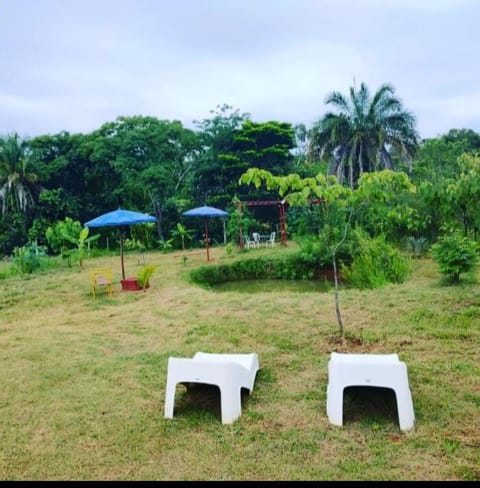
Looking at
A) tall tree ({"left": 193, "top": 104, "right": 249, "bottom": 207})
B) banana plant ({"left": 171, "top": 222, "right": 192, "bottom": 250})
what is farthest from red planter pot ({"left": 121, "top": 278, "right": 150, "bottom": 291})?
tall tree ({"left": 193, "top": 104, "right": 249, "bottom": 207})

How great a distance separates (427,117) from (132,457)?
23356 millimetres

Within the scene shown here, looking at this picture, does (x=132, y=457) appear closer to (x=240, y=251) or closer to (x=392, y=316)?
(x=392, y=316)

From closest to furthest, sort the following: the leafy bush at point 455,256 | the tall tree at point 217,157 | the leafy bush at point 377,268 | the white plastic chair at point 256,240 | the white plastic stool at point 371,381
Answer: the white plastic stool at point 371,381
the leafy bush at point 455,256
the leafy bush at point 377,268
the white plastic chair at point 256,240
the tall tree at point 217,157

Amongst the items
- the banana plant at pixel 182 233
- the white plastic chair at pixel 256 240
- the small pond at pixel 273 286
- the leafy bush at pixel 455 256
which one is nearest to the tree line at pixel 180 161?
the banana plant at pixel 182 233

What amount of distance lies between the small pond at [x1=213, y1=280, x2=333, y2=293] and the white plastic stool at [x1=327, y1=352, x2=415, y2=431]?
7297 millimetres

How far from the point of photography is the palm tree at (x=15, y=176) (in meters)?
21.1

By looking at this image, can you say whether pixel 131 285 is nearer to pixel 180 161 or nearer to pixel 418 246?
pixel 418 246

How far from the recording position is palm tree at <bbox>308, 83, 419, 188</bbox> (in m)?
20.9

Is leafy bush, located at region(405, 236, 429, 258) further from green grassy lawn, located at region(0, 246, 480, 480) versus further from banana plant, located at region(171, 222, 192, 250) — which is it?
banana plant, located at region(171, 222, 192, 250)

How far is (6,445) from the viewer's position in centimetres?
336

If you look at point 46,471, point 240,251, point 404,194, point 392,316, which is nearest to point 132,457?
point 46,471

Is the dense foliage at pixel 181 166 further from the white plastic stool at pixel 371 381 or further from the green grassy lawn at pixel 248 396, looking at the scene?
the white plastic stool at pixel 371 381

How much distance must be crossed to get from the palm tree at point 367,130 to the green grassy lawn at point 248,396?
45.7 feet

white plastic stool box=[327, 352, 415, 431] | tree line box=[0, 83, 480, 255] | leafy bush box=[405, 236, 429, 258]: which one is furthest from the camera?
tree line box=[0, 83, 480, 255]
